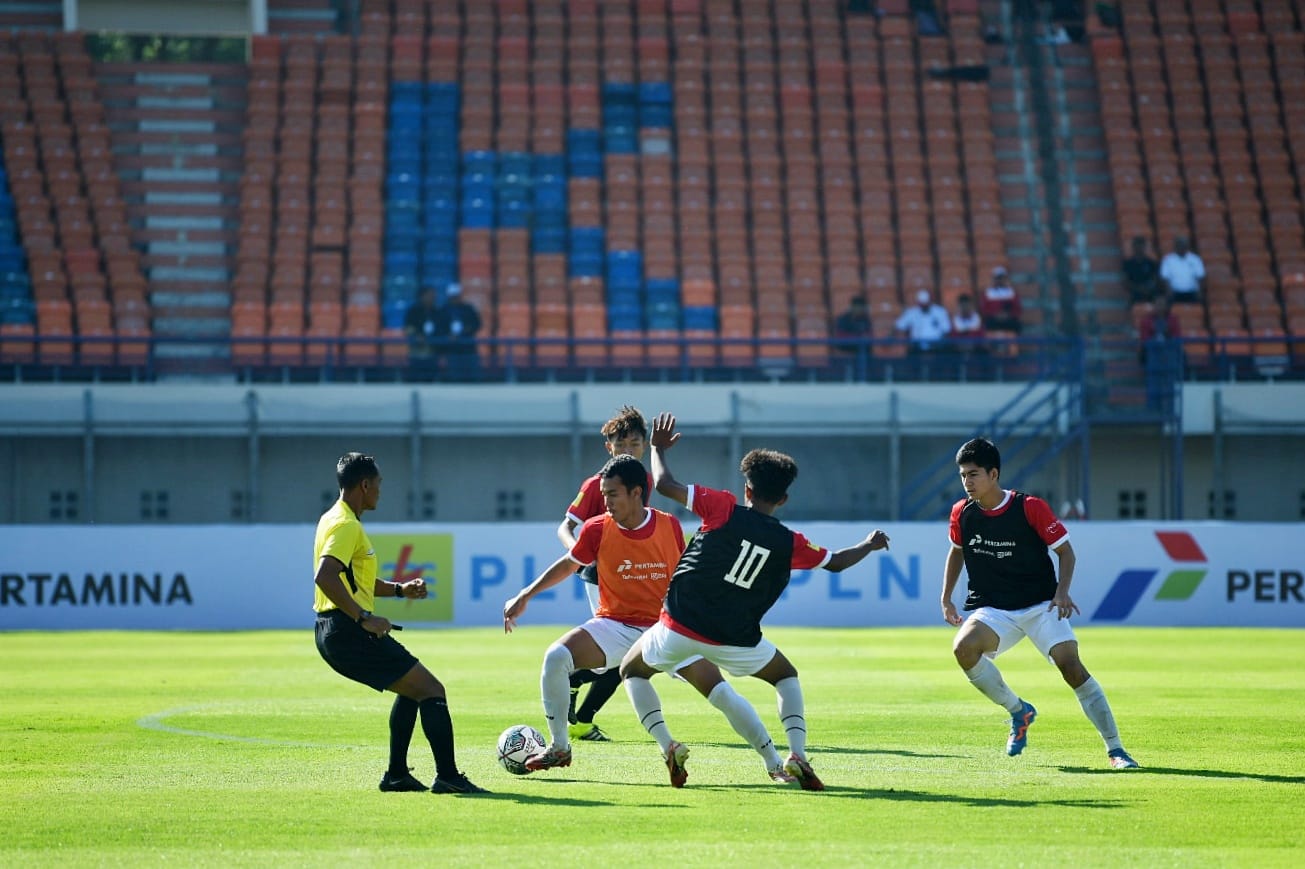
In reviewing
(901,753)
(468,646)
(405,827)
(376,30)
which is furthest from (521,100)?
(405,827)

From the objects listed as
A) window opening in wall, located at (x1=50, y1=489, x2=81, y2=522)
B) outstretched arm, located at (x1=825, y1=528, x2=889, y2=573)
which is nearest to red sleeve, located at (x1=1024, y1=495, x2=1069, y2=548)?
outstretched arm, located at (x1=825, y1=528, x2=889, y2=573)

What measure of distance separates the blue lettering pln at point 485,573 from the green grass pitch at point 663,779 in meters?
6.40

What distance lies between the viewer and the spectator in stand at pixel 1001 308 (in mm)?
29516

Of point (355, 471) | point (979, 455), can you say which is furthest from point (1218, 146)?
point (355, 471)

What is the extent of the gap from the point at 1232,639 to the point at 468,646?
9091 mm

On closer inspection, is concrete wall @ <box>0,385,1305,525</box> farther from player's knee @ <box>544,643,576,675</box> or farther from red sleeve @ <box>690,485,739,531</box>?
red sleeve @ <box>690,485,739,531</box>

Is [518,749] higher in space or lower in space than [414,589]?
lower

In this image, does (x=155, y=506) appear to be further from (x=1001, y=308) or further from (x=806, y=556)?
(x=806, y=556)

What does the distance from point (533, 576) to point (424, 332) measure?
259 inches

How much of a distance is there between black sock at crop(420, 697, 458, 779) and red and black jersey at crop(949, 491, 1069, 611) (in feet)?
10.9

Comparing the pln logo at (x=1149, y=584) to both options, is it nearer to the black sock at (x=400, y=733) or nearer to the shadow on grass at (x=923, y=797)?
the shadow on grass at (x=923, y=797)

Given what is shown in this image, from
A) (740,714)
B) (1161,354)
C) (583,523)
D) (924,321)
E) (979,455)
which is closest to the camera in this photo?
(740,714)

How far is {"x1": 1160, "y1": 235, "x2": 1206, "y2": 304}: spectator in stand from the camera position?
31.3 metres

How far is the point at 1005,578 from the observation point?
10.5 metres
